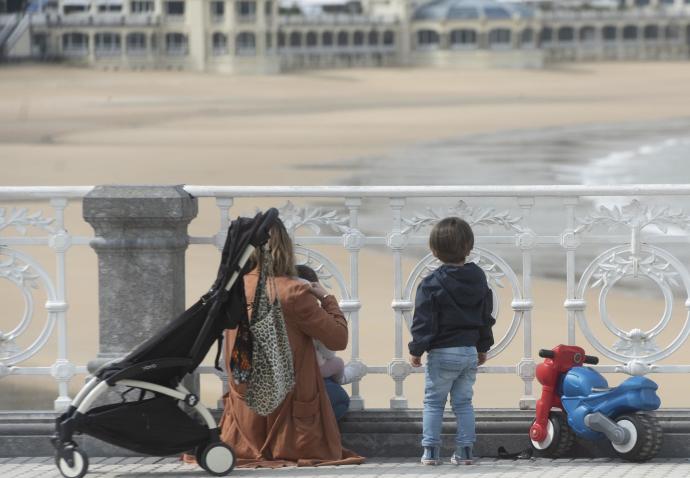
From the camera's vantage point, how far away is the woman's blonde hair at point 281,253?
18.8 feet

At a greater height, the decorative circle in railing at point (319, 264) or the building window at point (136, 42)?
the building window at point (136, 42)

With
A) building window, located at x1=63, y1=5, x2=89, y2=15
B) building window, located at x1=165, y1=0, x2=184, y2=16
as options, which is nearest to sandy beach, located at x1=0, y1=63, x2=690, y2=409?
building window, located at x1=63, y1=5, x2=89, y2=15

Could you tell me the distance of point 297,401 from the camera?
586 centimetres

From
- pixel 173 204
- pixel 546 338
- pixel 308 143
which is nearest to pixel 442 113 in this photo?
pixel 308 143

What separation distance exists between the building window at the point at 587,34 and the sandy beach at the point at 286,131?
1724 centimetres

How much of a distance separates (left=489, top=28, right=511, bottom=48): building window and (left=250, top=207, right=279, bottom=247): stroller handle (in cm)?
10298

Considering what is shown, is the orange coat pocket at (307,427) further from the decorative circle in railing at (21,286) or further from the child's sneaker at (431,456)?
the decorative circle in railing at (21,286)

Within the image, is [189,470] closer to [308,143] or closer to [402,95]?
[308,143]

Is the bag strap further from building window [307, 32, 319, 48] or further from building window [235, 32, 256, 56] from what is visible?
building window [307, 32, 319, 48]

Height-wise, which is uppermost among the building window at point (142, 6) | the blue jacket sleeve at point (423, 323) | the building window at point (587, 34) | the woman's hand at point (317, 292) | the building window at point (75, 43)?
the building window at point (142, 6)

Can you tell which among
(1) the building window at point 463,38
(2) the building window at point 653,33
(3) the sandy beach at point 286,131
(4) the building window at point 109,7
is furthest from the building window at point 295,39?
(2) the building window at point 653,33

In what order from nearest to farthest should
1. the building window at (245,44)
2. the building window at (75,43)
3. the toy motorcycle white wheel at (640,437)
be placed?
the toy motorcycle white wheel at (640,437) → the building window at (75,43) → the building window at (245,44)

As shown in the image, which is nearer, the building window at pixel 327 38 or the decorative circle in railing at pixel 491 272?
the decorative circle in railing at pixel 491 272

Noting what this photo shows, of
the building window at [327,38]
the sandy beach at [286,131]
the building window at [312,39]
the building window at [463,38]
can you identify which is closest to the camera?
the sandy beach at [286,131]
